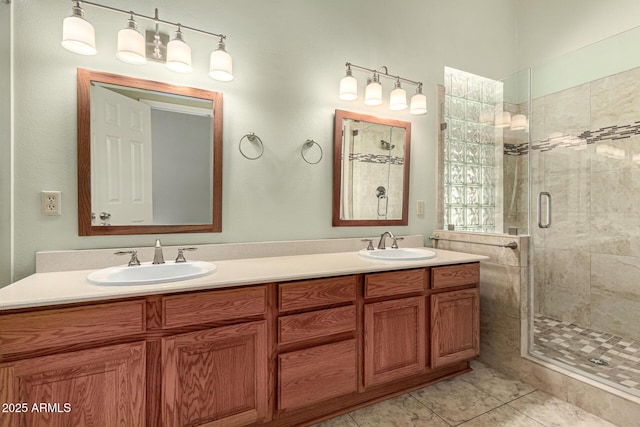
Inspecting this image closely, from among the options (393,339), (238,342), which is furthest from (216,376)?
(393,339)

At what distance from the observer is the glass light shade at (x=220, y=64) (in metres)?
1.69

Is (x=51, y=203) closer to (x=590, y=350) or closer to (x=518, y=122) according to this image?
(x=518, y=122)

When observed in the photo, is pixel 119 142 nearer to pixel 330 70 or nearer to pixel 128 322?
pixel 128 322

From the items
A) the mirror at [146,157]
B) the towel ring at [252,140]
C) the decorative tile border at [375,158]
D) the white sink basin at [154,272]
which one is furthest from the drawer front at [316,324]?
the decorative tile border at [375,158]

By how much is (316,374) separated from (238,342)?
433mm

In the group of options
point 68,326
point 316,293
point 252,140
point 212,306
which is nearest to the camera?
point 68,326

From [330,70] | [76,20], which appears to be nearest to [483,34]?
[330,70]

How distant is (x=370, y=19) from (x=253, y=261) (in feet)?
6.41

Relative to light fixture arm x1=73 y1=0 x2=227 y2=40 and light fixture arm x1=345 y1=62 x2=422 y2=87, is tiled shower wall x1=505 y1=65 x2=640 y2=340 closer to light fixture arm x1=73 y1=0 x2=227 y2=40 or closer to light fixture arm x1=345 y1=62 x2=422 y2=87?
light fixture arm x1=345 y1=62 x2=422 y2=87

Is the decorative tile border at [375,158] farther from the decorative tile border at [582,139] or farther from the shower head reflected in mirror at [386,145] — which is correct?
the decorative tile border at [582,139]

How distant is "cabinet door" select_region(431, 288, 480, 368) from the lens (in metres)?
1.85

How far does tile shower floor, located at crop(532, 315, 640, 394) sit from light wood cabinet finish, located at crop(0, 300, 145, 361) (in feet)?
7.62

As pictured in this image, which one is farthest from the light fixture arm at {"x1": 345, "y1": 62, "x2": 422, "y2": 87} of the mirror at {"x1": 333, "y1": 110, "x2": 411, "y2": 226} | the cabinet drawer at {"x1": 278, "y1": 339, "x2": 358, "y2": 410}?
the cabinet drawer at {"x1": 278, "y1": 339, "x2": 358, "y2": 410}

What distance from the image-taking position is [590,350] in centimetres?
208
